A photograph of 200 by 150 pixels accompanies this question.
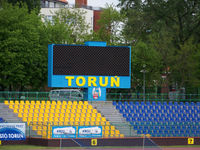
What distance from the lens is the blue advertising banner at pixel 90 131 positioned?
2630cm

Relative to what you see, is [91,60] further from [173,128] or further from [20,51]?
[20,51]

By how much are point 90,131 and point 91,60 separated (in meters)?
8.57

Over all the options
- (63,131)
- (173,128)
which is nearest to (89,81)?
(173,128)

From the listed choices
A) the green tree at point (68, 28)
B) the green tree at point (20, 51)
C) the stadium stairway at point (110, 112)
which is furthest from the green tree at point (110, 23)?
the stadium stairway at point (110, 112)

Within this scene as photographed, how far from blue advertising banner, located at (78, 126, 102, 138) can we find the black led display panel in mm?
7604

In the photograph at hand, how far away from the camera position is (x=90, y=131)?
26.7 m

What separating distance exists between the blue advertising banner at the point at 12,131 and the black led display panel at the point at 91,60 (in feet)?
26.1

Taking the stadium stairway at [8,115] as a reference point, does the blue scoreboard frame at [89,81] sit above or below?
above

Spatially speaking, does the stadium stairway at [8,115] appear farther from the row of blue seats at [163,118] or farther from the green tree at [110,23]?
the green tree at [110,23]

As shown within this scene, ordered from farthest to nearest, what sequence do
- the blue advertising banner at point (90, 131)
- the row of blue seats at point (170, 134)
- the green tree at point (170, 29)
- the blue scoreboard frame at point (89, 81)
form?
the green tree at point (170, 29), the blue scoreboard frame at point (89, 81), the row of blue seats at point (170, 134), the blue advertising banner at point (90, 131)

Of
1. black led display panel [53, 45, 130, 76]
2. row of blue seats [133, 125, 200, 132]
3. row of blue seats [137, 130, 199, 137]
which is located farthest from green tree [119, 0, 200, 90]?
row of blue seats [137, 130, 199, 137]

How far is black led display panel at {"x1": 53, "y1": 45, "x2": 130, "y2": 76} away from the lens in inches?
1316

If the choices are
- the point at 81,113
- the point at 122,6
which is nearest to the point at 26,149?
the point at 81,113

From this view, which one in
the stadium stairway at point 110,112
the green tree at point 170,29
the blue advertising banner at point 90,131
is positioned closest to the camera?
the blue advertising banner at point 90,131
